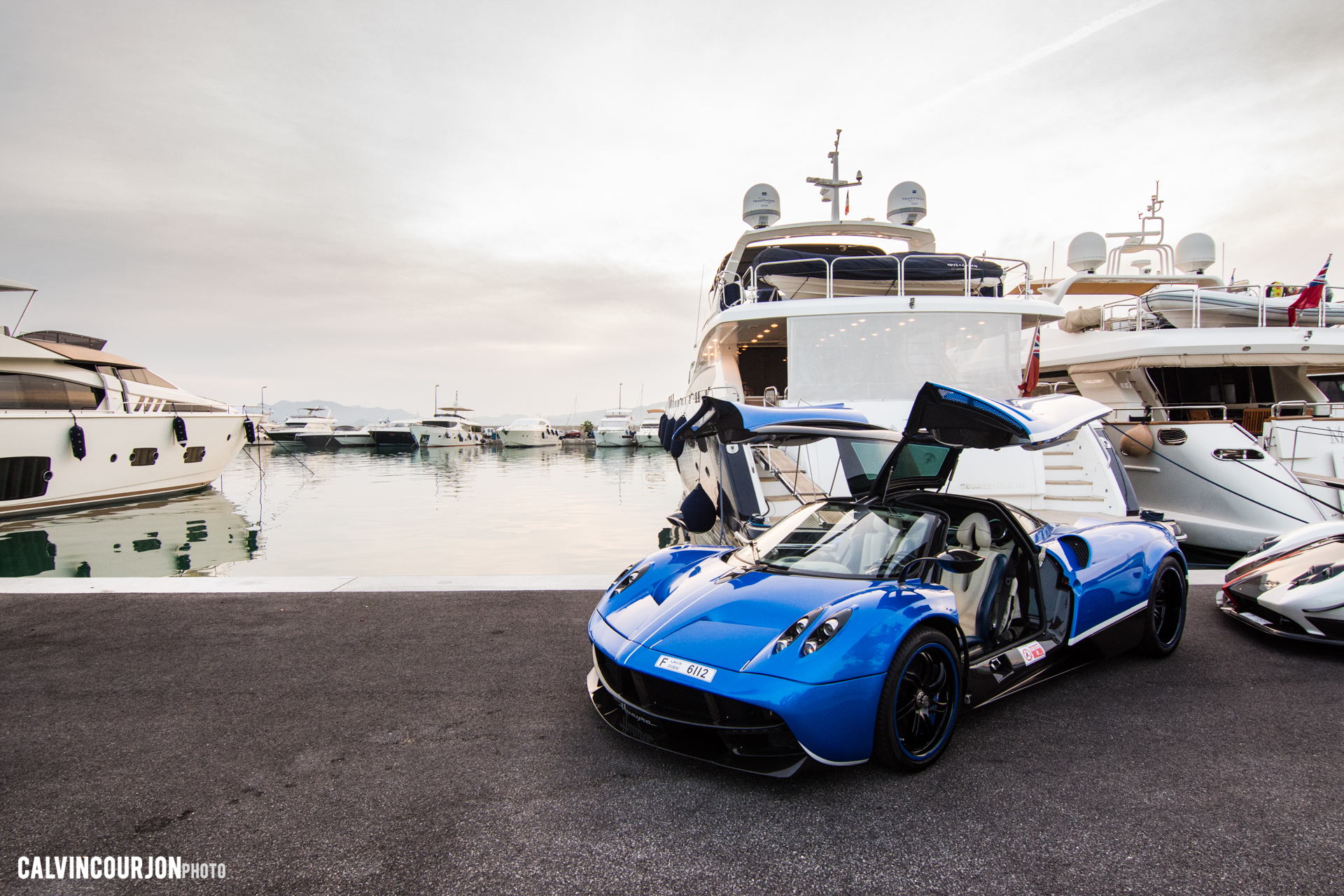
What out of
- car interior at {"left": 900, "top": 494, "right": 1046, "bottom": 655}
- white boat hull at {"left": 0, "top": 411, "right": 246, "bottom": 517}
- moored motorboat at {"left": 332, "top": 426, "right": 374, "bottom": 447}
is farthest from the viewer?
moored motorboat at {"left": 332, "top": 426, "right": 374, "bottom": 447}

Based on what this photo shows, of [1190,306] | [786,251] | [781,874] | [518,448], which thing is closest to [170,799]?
[781,874]

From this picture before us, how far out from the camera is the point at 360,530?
46.5 ft

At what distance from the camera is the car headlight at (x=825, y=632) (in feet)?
9.00

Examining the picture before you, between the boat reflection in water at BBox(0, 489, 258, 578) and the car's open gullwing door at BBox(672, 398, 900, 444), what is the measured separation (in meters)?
9.24

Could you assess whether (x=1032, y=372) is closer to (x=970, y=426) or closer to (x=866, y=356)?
(x=866, y=356)

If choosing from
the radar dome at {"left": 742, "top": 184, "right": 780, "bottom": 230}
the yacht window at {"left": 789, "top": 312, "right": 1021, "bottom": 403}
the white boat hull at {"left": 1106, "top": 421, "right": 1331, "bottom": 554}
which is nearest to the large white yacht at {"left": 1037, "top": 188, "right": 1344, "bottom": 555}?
the white boat hull at {"left": 1106, "top": 421, "right": 1331, "bottom": 554}

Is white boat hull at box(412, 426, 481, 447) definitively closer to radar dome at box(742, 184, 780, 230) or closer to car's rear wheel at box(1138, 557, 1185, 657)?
radar dome at box(742, 184, 780, 230)

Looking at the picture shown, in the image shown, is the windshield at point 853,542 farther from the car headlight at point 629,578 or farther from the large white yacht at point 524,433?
the large white yacht at point 524,433

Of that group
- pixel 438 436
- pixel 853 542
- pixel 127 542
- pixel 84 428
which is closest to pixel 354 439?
pixel 438 436

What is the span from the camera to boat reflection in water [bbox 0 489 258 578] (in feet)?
34.4

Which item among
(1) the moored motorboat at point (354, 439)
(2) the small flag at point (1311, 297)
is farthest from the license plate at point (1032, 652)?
(1) the moored motorboat at point (354, 439)

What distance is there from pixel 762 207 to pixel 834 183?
264cm

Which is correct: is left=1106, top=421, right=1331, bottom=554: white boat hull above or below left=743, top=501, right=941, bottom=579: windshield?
below

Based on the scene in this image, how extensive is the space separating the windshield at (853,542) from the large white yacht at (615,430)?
56.0m
